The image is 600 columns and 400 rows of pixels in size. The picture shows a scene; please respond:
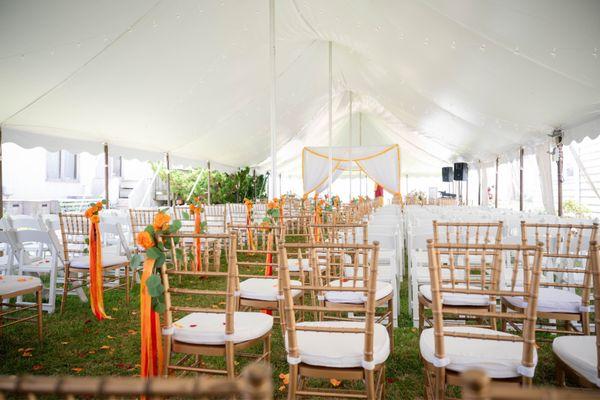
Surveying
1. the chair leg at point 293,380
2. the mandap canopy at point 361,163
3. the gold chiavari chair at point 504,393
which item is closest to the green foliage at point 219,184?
the mandap canopy at point 361,163

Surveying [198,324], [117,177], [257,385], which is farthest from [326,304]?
[117,177]

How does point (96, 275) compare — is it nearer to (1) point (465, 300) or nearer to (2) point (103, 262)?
(2) point (103, 262)

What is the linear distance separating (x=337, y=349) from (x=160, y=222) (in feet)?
3.61

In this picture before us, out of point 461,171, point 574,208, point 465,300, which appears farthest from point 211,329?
point 461,171

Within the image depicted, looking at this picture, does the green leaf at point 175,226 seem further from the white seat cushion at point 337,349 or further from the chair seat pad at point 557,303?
the chair seat pad at point 557,303

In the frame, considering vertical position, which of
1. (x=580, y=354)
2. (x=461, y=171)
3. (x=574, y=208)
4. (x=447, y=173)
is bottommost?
(x=580, y=354)

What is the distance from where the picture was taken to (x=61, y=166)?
15242mm

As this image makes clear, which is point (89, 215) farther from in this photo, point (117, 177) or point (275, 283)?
point (117, 177)

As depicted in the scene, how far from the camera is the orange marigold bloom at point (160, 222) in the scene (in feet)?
6.97

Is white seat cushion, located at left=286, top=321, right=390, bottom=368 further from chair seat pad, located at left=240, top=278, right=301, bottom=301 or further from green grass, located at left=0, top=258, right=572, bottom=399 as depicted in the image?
chair seat pad, located at left=240, top=278, right=301, bottom=301

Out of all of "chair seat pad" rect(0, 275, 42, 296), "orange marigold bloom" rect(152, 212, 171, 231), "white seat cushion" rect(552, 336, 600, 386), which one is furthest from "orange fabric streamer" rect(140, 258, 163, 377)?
"white seat cushion" rect(552, 336, 600, 386)

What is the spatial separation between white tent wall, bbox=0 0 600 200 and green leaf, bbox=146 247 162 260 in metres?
3.35

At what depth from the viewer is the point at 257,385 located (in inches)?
22.9

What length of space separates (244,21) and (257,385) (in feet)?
22.2
